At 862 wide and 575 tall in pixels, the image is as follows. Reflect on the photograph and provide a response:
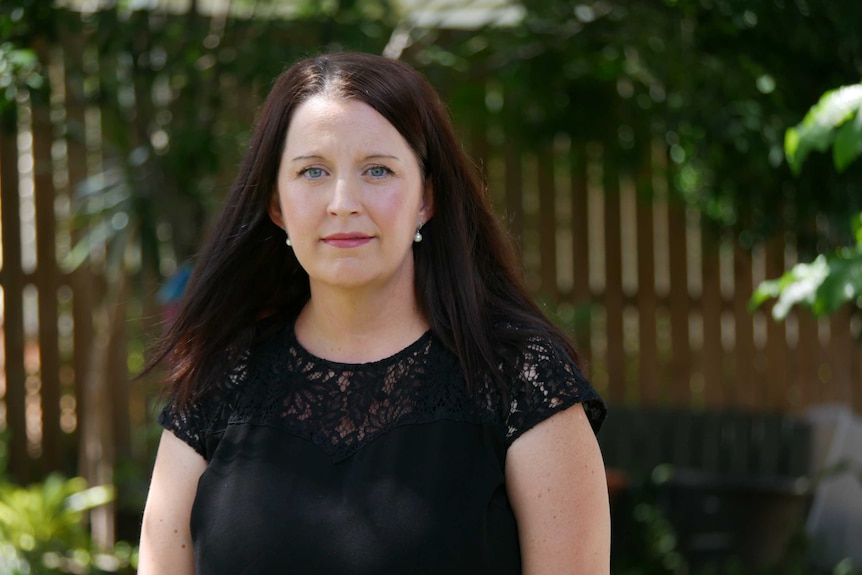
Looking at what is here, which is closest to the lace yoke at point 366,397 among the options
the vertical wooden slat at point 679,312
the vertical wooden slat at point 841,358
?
the vertical wooden slat at point 679,312

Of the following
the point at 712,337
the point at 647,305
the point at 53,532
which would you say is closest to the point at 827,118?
the point at 53,532

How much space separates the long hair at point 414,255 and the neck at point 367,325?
0.04 meters

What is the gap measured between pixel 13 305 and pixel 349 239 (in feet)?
13.5

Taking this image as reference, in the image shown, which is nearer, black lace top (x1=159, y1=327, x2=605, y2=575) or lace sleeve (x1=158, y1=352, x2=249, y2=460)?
black lace top (x1=159, y1=327, x2=605, y2=575)

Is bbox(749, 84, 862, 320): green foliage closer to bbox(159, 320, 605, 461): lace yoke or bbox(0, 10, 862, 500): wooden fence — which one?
bbox(159, 320, 605, 461): lace yoke

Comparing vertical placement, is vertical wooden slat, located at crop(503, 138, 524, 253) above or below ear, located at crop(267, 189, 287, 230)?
above

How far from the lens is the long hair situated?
75.8 inches

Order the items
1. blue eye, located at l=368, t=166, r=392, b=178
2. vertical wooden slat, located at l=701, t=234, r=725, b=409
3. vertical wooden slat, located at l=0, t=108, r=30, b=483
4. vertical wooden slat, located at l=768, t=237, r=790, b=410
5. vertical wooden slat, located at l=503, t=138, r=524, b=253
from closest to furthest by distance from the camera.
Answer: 1. blue eye, located at l=368, t=166, r=392, b=178
2. vertical wooden slat, located at l=0, t=108, r=30, b=483
3. vertical wooden slat, located at l=503, t=138, r=524, b=253
4. vertical wooden slat, located at l=701, t=234, r=725, b=409
5. vertical wooden slat, located at l=768, t=237, r=790, b=410

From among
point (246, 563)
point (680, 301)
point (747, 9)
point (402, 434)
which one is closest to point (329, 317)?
point (402, 434)

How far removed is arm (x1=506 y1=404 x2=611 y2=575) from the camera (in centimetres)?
179

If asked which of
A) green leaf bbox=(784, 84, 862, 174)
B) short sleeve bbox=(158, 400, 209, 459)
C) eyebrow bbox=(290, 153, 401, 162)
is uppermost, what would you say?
green leaf bbox=(784, 84, 862, 174)

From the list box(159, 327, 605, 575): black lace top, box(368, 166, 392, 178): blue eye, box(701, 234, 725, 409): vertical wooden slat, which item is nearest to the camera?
box(159, 327, 605, 575): black lace top

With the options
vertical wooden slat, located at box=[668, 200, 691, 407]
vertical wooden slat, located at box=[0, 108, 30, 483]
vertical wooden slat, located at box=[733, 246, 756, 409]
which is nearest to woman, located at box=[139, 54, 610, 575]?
vertical wooden slat, located at box=[0, 108, 30, 483]

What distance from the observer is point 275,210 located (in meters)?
2.09
